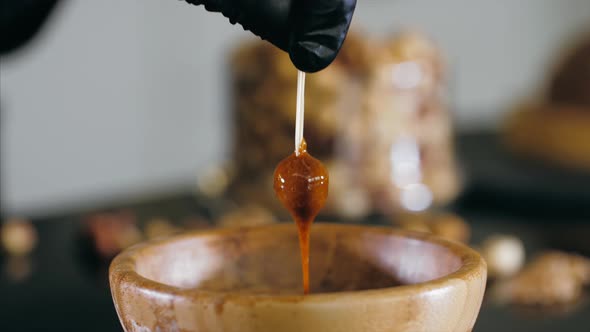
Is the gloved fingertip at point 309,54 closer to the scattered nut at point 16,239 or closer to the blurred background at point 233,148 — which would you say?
the blurred background at point 233,148

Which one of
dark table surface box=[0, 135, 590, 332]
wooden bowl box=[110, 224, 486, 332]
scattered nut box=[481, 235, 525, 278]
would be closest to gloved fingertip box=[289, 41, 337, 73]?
wooden bowl box=[110, 224, 486, 332]

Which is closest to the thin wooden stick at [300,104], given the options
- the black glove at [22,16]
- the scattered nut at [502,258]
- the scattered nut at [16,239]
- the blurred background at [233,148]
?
the black glove at [22,16]

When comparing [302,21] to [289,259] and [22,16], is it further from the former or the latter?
[22,16]

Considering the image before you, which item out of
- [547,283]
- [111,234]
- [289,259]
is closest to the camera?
[289,259]

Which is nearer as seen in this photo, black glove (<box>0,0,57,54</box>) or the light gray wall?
black glove (<box>0,0,57,54</box>)

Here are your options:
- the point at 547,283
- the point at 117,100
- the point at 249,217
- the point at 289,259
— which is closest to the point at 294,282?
the point at 289,259

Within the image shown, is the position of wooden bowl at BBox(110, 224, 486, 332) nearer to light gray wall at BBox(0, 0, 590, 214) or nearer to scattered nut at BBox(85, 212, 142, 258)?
scattered nut at BBox(85, 212, 142, 258)

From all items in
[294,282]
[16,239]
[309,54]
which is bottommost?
[16,239]
